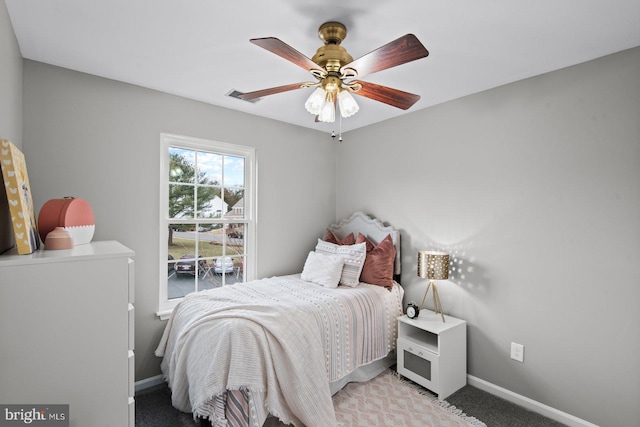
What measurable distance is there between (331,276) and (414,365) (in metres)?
1.04

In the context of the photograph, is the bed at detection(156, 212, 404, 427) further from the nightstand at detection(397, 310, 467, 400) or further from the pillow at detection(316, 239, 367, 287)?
the nightstand at detection(397, 310, 467, 400)

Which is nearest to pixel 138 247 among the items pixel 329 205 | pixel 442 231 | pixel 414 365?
pixel 329 205

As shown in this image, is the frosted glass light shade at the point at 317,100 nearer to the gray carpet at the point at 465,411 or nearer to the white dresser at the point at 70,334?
the white dresser at the point at 70,334

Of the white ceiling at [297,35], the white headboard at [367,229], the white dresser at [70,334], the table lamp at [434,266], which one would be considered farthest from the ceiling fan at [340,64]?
the white headboard at [367,229]

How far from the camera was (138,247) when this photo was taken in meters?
2.60

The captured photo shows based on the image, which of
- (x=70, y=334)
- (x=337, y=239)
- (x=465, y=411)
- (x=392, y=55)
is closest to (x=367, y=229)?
(x=337, y=239)

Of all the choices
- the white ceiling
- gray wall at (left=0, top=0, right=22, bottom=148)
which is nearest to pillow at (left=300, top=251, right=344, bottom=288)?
the white ceiling

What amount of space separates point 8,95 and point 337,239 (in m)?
2.98

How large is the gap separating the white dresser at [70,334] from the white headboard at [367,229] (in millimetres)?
2537

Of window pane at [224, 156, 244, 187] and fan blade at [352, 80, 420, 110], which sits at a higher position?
fan blade at [352, 80, 420, 110]

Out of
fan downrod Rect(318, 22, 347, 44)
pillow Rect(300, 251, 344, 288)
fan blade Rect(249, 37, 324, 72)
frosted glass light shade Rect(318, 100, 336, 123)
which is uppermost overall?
fan downrod Rect(318, 22, 347, 44)

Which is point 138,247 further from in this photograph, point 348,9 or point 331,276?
point 348,9
